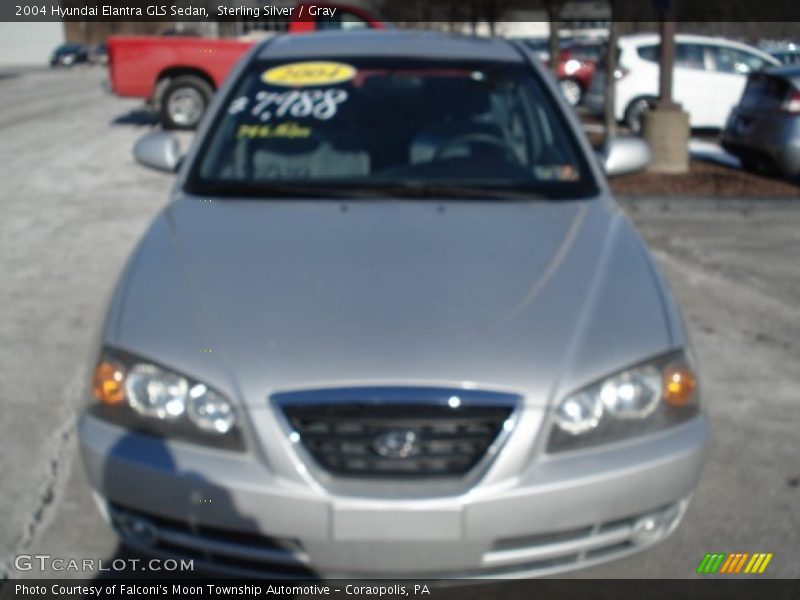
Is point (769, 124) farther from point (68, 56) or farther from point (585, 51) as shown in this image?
point (68, 56)

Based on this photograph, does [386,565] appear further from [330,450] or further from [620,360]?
[620,360]

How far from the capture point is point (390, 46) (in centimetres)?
472

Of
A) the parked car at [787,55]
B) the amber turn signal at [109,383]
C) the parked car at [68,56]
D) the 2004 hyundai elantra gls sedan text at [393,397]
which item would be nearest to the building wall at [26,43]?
the parked car at [68,56]

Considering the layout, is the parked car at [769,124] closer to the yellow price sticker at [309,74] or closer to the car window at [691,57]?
the car window at [691,57]

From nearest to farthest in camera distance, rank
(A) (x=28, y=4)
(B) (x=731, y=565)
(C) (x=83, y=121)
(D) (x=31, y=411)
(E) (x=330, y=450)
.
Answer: (E) (x=330, y=450) → (B) (x=731, y=565) → (D) (x=31, y=411) → (C) (x=83, y=121) → (A) (x=28, y=4)

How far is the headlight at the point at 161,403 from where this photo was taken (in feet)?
Answer: 9.40

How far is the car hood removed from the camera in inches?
113

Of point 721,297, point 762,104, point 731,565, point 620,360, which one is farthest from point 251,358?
point 762,104

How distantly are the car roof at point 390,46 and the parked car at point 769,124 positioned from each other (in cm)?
691

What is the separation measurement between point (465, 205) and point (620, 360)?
1.12 m

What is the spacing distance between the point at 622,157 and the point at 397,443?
242 centimetres

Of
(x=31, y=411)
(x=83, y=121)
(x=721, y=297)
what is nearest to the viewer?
(x=31, y=411)

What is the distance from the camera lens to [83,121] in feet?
56.4

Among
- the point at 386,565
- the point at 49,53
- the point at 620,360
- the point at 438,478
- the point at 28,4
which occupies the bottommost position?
the point at 49,53
